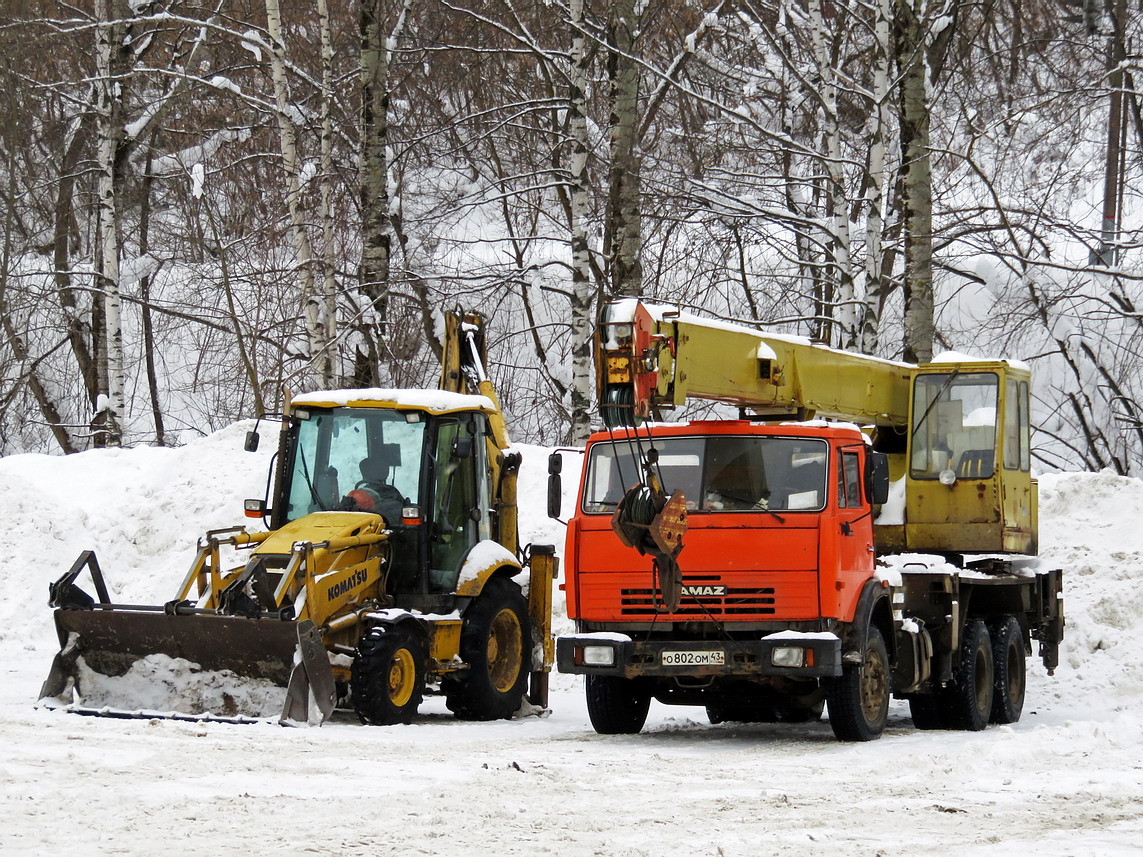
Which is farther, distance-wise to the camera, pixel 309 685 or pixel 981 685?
pixel 981 685

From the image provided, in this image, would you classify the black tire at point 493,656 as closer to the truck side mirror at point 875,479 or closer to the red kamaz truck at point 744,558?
the red kamaz truck at point 744,558

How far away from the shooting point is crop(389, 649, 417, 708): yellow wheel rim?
11.0 m

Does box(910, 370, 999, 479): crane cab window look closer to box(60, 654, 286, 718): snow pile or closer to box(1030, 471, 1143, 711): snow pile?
box(1030, 471, 1143, 711): snow pile

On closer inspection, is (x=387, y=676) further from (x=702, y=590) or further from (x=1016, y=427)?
(x=1016, y=427)

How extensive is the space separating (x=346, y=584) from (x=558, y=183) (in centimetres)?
742

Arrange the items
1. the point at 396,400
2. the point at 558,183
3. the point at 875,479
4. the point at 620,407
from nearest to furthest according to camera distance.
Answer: the point at 620,407 < the point at 875,479 < the point at 396,400 < the point at 558,183

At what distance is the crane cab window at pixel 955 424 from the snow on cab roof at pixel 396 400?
13.2 ft

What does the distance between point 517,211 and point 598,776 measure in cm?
1768

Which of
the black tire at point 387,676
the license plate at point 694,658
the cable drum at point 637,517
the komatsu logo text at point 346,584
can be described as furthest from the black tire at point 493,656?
the cable drum at point 637,517

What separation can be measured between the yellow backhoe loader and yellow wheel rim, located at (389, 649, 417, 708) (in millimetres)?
12

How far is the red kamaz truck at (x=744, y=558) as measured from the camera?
9.82 metres

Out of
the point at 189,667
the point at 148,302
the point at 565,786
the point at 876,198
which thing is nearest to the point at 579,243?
the point at 876,198

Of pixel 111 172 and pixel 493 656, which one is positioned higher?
pixel 111 172

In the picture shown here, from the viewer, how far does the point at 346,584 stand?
11.1 metres
